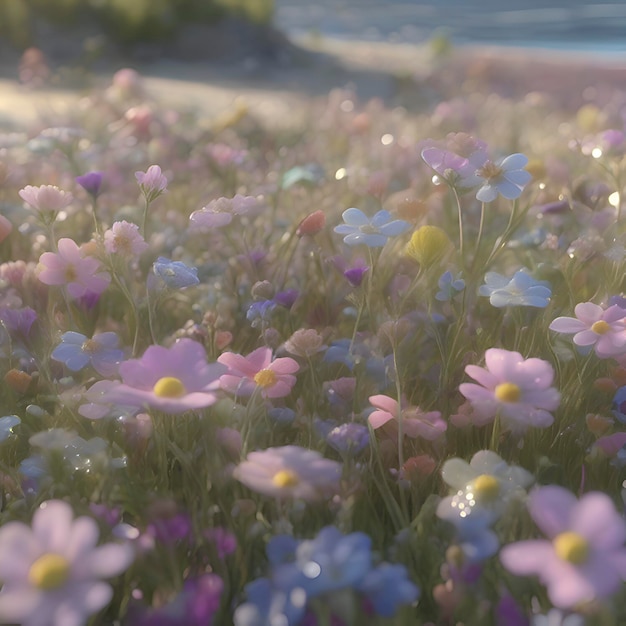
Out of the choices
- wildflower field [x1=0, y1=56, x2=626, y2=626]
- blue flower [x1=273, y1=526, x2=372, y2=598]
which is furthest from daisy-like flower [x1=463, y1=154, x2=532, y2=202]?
blue flower [x1=273, y1=526, x2=372, y2=598]

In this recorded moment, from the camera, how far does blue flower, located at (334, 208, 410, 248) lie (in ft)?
4.70

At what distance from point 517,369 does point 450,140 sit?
71cm

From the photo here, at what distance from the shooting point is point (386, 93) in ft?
25.5

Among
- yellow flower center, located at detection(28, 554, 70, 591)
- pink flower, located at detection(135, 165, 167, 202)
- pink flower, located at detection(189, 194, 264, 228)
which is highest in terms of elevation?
pink flower, located at detection(135, 165, 167, 202)

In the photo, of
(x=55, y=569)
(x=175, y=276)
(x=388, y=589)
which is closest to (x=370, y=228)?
(x=175, y=276)

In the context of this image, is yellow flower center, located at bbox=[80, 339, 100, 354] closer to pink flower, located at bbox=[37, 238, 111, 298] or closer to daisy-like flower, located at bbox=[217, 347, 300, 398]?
pink flower, located at bbox=[37, 238, 111, 298]

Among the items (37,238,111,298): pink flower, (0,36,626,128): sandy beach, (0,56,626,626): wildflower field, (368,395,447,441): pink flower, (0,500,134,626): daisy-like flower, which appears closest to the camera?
(0,500,134,626): daisy-like flower

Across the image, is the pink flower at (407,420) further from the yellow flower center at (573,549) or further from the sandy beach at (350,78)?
the sandy beach at (350,78)

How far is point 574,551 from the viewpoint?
815 mm

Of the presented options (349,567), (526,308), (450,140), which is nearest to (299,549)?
(349,567)

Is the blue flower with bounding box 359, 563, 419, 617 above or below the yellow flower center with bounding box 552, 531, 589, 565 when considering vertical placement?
below

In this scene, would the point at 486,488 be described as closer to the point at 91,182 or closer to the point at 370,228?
the point at 370,228

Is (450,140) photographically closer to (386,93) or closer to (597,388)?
(597,388)

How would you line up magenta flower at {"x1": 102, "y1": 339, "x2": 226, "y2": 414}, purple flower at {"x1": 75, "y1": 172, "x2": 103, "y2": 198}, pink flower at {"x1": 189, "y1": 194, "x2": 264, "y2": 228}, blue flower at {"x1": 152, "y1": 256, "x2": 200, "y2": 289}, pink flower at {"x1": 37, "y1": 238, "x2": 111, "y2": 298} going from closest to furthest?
1. magenta flower at {"x1": 102, "y1": 339, "x2": 226, "y2": 414}
2. blue flower at {"x1": 152, "y1": 256, "x2": 200, "y2": 289}
3. pink flower at {"x1": 37, "y1": 238, "x2": 111, "y2": 298}
4. pink flower at {"x1": 189, "y1": 194, "x2": 264, "y2": 228}
5. purple flower at {"x1": 75, "y1": 172, "x2": 103, "y2": 198}
